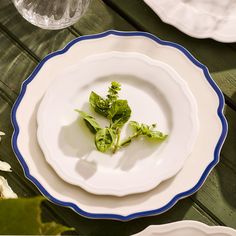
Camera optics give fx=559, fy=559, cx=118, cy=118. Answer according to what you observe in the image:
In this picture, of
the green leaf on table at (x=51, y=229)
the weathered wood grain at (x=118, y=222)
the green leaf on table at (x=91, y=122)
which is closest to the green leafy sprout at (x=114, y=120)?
the green leaf on table at (x=91, y=122)

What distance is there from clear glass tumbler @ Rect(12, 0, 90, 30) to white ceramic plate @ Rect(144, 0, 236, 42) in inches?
5.2

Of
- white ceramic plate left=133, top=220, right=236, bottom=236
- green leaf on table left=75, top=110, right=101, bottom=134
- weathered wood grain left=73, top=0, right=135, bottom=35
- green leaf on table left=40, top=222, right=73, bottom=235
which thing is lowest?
white ceramic plate left=133, top=220, right=236, bottom=236

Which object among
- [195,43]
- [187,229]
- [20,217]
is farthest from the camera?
[195,43]

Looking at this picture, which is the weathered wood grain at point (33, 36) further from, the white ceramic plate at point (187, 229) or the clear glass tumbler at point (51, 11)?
the white ceramic plate at point (187, 229)

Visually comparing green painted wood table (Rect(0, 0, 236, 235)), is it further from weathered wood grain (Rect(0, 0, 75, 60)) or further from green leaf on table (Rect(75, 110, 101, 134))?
green leaf on table (Rect(75, 110, 101, 134))

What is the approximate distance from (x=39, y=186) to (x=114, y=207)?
121 millimetres

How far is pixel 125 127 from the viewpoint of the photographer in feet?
3.00

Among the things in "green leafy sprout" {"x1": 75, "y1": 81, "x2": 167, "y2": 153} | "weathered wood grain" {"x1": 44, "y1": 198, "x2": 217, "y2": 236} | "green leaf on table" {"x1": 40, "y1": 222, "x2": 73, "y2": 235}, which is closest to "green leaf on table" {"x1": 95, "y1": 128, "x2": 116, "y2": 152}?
"green leafy sprout" {"x1": 75, "y1": 81, "x2": 167, "y2": 153}

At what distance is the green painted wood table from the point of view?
0.89m

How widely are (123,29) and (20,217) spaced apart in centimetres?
59

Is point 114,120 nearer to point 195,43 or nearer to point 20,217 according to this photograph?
point 195,43

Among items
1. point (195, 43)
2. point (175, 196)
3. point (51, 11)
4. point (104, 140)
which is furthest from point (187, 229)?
point (51, 11)

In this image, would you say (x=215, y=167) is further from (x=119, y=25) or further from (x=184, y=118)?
(x=119, y=25)

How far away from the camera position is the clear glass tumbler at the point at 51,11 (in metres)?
1.02
